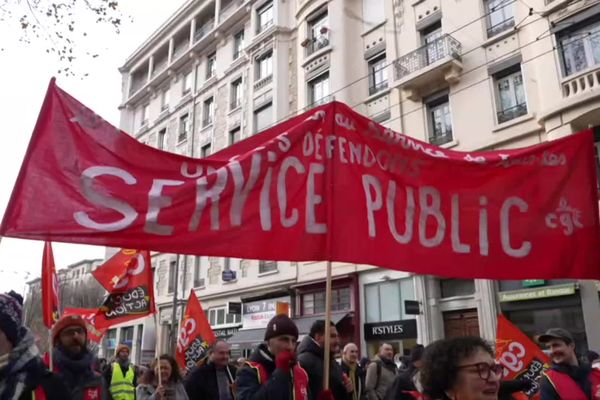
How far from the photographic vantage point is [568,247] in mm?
4445

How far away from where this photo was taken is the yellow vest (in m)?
8.23

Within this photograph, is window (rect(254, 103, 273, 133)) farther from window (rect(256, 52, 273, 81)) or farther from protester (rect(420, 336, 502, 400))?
protester (rect(420, 336, 502, 400))

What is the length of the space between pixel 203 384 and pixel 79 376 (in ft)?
7.31

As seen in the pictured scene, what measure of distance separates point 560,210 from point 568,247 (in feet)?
1.06

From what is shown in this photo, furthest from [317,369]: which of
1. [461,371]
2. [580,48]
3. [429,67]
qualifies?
[429,67]

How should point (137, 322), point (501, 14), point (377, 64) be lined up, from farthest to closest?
point (137, 322) → point (377, 64) → point (501, 14)

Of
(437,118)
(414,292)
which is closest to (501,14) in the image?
(437,118)

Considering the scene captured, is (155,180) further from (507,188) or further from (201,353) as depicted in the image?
(201,353)

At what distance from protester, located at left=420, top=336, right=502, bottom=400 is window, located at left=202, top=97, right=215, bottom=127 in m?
27.7

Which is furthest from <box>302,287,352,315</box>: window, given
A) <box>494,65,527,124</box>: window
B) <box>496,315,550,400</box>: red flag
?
<box>496,315,550,400</box>: red flag

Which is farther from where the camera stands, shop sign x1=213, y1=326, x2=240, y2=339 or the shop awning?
shop sign x1=213, y1=326, x2=240, y2=339

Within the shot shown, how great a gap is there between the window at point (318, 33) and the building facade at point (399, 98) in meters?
0.06

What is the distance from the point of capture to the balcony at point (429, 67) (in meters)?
16.4

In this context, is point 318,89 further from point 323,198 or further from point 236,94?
point 323,198
